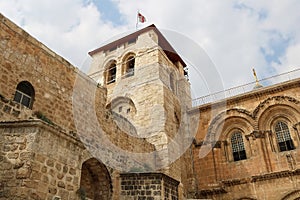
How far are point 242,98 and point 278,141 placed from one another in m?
2.54

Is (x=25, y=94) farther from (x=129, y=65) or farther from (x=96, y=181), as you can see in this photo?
(x=129, y=65)

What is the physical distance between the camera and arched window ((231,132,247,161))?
42.5ft

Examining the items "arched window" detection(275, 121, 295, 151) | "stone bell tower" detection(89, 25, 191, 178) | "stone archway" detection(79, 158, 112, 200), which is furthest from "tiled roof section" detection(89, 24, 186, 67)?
"stone archway" detection(79, 158, 112, 200)

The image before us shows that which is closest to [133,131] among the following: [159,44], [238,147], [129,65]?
[238,147]

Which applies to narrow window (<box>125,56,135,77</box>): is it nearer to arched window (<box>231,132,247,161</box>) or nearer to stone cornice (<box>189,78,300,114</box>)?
stone cornice (<box>189,78,300,114</box>)

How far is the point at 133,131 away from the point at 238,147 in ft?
17.5

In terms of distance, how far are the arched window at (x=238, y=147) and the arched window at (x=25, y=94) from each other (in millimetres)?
9563

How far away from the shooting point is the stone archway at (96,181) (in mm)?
7496

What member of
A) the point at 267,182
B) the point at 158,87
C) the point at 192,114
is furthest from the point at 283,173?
the point at 158,87

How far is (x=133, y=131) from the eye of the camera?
36.5 ft

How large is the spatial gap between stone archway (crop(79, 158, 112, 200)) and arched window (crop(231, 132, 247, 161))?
24.2 ft

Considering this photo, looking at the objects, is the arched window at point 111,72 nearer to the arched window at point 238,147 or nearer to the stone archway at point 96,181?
the arched window at point 238,147

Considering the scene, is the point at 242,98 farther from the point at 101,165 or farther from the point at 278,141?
the point at 101,165

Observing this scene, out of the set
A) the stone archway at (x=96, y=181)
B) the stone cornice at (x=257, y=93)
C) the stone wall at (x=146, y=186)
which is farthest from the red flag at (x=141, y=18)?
the stone archway at (x=96, y=181)
